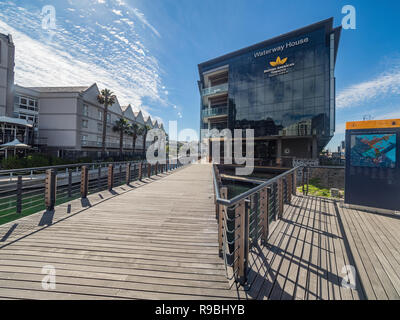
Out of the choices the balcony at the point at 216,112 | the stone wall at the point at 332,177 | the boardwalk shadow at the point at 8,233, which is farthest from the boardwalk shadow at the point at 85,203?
the balcony at the point at 216,112

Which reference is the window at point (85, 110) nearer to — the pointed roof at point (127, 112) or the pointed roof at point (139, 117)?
the pointed roof at point (127, 112)

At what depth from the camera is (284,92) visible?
23062 mm

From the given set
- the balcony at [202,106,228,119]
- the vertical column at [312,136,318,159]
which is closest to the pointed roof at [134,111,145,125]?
the balcony at [202,106,228,119]

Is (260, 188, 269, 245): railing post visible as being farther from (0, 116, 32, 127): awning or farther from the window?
the window

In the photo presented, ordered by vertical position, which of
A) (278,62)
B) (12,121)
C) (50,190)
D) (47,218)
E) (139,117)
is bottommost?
(47,218)

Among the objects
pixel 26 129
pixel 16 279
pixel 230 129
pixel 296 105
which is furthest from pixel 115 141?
pixel 16 279

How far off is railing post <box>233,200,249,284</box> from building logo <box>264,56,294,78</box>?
2689 centimetres

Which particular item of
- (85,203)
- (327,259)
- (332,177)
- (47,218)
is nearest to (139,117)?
(85,203)

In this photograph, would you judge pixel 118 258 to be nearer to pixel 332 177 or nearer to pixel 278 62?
pixel 332 177

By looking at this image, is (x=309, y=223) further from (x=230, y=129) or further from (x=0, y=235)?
(x=230, y=129)

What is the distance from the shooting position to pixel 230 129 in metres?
27.4

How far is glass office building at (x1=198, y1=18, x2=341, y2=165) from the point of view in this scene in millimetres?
20703

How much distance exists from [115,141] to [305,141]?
35.6 meters

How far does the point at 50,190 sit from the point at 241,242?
5.73 m
